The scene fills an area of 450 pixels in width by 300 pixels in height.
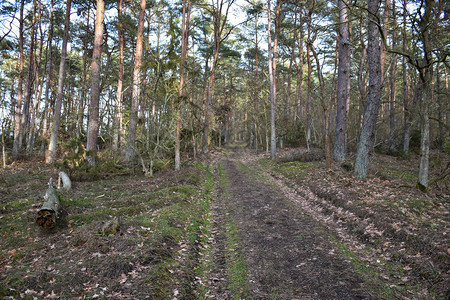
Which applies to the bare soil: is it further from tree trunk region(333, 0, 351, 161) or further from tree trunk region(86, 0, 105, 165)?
tree trunk region(86, 0, 105, 165)

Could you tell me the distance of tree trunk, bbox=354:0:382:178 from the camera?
9844 millimetres

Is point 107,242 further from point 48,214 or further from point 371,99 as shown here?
point 371,99

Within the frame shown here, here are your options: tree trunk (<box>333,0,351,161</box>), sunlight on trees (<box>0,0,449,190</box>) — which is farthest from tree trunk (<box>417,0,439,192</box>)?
tree trunk (<box>333,0,351,161</box>)

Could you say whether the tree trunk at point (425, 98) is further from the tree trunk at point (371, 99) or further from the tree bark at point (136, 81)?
the tree bark at point (136, 81)

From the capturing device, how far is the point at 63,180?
945 centimetres

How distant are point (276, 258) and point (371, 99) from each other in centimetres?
792

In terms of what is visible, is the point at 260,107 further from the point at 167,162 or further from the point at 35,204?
the point at 35,204

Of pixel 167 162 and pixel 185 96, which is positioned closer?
pixel 185 96

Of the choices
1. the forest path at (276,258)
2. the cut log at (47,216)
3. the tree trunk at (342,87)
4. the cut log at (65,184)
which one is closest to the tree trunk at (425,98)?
the forest path at (276,258)

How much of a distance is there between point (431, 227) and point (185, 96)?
1111 cm

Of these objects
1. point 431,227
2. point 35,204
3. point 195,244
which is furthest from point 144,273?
point 431,227

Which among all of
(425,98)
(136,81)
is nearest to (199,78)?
(136,81)

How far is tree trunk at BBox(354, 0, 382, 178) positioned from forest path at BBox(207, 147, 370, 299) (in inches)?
158

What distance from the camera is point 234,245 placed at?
5867mm
